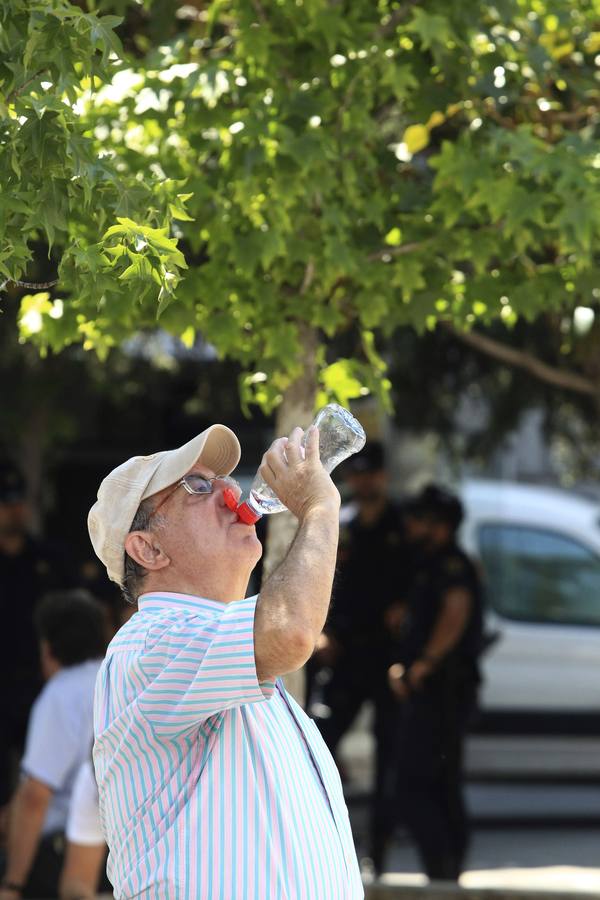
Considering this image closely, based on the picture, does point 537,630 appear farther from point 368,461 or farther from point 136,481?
point 136,481

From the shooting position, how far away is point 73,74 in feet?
9.36

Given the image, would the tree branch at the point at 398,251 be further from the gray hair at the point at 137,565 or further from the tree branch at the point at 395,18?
the gray hair at the point at 137,565

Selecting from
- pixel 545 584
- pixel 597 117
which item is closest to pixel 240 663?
pixel 597 117

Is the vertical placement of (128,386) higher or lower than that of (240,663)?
lower

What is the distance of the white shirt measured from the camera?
4953mm

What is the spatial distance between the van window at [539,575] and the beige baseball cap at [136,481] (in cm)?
735

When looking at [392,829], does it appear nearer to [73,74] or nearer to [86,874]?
[86,874]

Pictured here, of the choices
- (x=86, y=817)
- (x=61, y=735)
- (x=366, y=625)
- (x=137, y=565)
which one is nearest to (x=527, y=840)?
(x=366, y=625)

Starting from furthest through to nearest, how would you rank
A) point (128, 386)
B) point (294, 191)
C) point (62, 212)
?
point (128, 386) < point (294, 191) < point (62, 212)

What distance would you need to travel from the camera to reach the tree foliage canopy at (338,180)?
3.87 meters

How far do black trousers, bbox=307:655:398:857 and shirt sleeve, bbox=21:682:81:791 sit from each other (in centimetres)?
250

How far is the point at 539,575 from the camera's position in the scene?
32.8ft

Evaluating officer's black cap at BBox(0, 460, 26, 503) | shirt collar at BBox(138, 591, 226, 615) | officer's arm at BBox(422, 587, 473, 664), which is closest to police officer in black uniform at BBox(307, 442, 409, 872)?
officer's arm at BBox(422, 587, 473, 664)

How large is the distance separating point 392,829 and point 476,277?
381 centimetres
